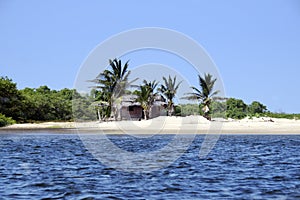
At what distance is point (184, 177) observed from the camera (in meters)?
12.9

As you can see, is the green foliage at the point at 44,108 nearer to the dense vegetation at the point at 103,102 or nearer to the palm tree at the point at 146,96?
the dense vegetation at the point at 103,102

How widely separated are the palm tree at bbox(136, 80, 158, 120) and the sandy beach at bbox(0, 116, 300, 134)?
266 inches

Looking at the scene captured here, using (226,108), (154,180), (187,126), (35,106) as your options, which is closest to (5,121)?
(35,106)

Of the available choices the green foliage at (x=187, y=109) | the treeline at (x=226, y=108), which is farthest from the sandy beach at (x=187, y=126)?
the green foliage at (x=187, y=109)

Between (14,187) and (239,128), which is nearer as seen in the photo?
(14,187)

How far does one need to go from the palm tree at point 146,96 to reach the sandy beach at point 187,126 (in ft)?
22.1

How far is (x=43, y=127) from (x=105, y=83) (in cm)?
885

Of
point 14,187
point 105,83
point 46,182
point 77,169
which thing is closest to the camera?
point 14,187

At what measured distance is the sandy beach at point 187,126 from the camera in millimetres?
41875

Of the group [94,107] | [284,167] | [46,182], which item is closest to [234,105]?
[94,107]

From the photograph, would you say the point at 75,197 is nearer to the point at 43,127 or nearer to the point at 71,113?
→ the point at 43,127

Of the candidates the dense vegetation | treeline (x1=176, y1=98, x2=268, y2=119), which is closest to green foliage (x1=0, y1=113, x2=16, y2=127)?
the dense vegetation

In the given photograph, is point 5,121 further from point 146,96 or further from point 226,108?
point 226,108

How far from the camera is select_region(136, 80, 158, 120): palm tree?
5544cm
